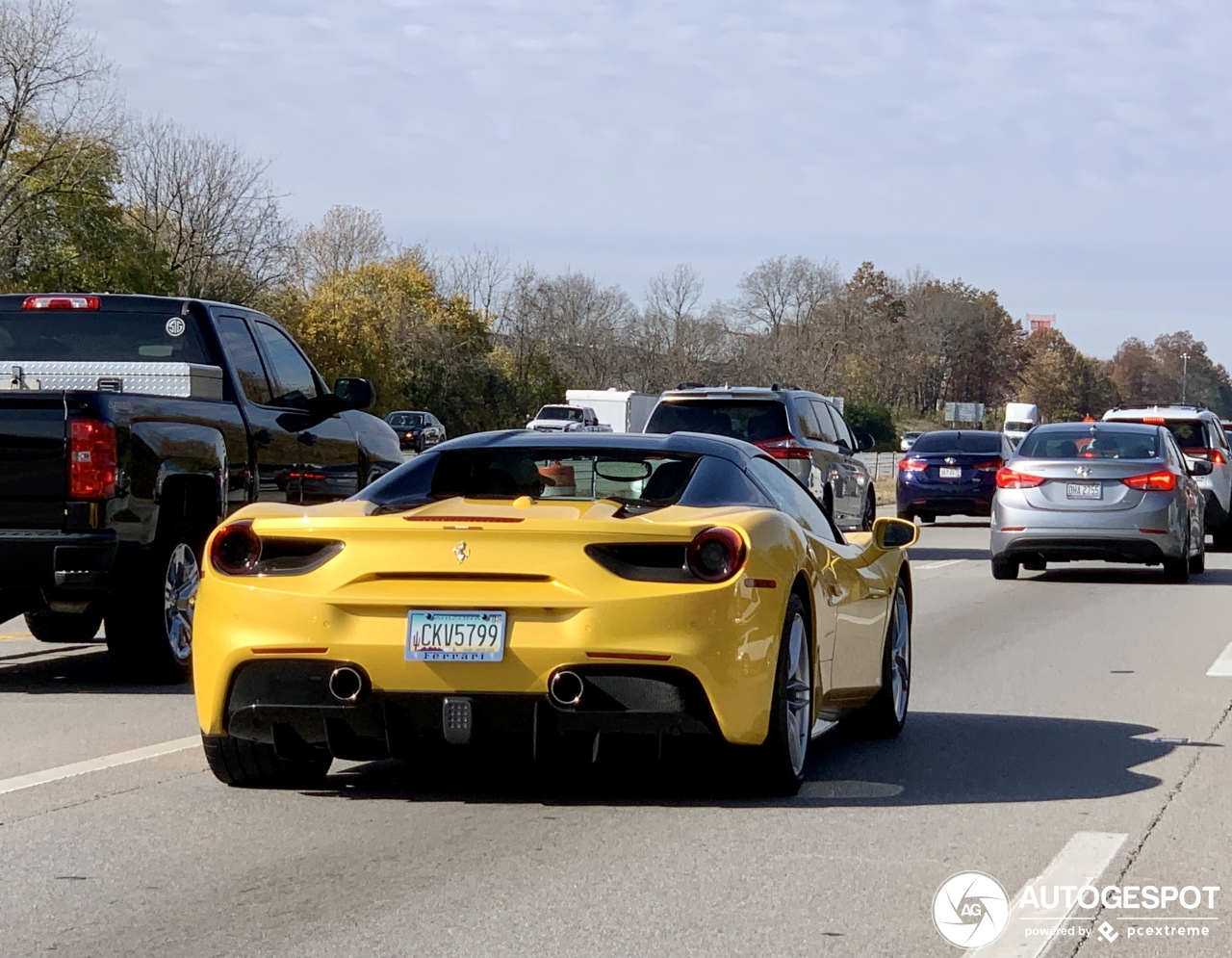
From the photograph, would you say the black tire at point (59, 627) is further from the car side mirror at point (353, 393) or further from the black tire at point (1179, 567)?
the black tire at point (1179, 567)

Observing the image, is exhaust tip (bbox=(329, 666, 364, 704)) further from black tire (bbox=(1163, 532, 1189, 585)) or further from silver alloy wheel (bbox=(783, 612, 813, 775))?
black tire (bbox=(1163, 532, 1189, 585))

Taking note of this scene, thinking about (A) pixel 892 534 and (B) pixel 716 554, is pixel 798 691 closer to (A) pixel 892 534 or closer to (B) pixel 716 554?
(B) pixel 716 554

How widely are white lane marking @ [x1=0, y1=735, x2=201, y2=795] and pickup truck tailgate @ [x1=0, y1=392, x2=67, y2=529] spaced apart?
5.49 feet

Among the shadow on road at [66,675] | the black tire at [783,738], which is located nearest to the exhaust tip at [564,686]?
the black tire at [783,738]

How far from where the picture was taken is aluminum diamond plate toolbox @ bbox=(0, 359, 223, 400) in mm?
10562

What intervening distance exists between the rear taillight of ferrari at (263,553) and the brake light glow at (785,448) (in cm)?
1303

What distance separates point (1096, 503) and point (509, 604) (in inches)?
505

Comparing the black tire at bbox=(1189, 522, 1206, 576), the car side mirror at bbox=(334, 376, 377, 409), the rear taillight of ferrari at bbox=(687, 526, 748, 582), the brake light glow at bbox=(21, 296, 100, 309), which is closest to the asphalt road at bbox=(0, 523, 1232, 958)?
the rear taillight of ferrari at bbox=(687, 526, 748, 582)

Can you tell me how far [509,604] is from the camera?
6227mm

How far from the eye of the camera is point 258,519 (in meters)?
6.61

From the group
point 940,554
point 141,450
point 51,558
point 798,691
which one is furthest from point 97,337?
point 940,554

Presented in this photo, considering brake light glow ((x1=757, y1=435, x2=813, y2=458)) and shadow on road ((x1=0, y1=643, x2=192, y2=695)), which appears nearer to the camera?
shadow on road ((x1=0, y1=643, x2=192, y2=695))

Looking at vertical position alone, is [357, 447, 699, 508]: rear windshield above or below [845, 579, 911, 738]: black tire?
above

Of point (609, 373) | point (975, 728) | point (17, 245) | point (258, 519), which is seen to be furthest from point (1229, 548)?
point (609, 373)
